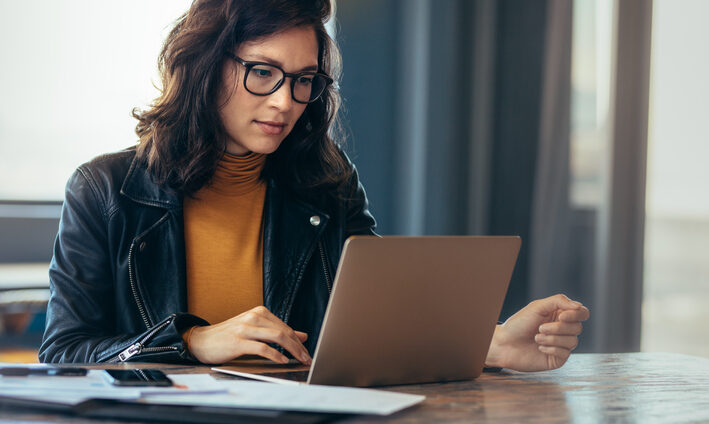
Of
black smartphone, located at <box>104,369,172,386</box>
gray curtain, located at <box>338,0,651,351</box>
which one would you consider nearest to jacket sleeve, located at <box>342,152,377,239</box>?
black smartphone, located at <box>104,369,172,386</box>

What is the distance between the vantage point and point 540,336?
1145 millimetres

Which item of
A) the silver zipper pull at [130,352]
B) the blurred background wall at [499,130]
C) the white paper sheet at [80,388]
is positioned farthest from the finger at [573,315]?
the blurred background wall at [499,130]

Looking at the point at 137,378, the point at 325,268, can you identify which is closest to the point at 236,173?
the point at 325,268

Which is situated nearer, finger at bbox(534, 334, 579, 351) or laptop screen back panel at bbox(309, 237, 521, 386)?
laptop screen back panel at bbox(309, 237, 521, 386)

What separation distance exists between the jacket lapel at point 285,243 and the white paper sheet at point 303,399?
661 millimetres

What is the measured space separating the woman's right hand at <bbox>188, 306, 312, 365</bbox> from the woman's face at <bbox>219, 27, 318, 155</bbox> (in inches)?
20.0

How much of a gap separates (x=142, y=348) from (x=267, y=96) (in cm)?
59

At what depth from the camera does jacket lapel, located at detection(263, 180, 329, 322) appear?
156 cm

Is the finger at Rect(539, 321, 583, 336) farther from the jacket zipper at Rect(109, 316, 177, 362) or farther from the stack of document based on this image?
the jacket zipper at Rect(109, 316, 177, 362)

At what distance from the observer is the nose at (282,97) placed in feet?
4.80

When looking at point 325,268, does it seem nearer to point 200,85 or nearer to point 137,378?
point 200,85

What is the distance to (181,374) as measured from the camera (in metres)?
1.00

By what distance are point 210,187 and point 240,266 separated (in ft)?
0.62

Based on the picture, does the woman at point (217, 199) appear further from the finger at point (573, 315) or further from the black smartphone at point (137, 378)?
the black smartphone at point (137, 378)
